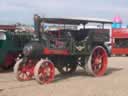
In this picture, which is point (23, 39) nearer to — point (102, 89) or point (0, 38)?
point (0, 38)

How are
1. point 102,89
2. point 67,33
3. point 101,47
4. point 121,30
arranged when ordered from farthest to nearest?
point 121,30 < point 101,47 < point 67,33 < point 102,89

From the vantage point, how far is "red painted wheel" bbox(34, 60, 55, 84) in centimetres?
1324

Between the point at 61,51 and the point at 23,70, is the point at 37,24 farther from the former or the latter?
the point at 23,70

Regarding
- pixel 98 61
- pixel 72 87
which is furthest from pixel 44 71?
pixel 98 61

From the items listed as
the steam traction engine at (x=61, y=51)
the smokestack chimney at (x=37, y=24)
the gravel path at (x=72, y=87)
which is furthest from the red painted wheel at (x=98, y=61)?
the smokestack chimney at (x=37, y=24)

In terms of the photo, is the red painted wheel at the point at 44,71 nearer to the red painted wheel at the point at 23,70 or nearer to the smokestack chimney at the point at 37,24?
the red painted wheel at the point at 23,70

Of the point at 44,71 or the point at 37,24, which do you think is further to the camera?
the point at 37,24

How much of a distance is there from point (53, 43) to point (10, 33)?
4581 mm

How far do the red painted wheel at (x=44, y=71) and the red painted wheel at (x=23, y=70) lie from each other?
2.55 feet

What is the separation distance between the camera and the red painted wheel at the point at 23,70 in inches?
558

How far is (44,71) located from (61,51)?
1030 mm

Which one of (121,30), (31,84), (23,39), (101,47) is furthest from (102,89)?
(121,30)

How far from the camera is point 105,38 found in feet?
52.6

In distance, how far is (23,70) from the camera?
560 inches
